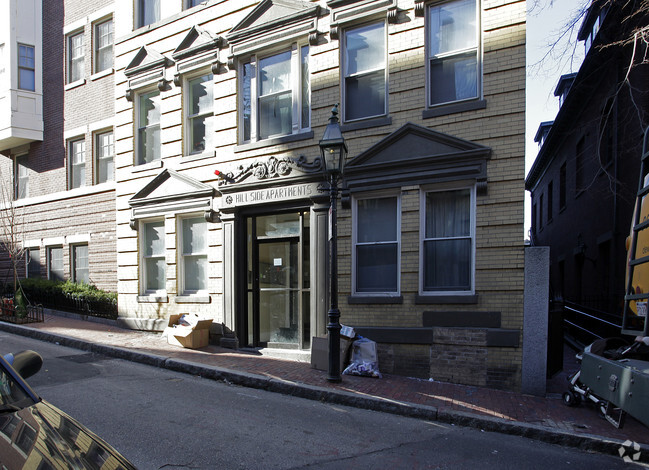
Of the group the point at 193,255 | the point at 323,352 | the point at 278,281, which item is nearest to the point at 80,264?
the point at 193,255

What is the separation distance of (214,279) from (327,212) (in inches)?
128

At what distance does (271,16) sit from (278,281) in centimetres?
576

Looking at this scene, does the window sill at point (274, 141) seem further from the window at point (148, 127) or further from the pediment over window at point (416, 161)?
the window at point (148, 127)

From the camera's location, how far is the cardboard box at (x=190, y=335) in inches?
375

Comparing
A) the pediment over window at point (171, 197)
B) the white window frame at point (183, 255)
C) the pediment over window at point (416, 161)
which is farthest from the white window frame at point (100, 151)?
Answer: the pediment over window at point (416, 161)

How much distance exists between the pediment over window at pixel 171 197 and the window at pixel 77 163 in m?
4.44

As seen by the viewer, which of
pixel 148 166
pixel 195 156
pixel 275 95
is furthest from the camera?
pixel 148 166

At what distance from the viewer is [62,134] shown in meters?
15.1

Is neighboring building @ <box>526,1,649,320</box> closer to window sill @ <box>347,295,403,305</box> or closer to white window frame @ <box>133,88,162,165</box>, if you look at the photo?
window sill @ <box>347,295,403,305</box>

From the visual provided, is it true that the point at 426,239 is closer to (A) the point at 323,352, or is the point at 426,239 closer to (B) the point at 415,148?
(B) the point at 415,148

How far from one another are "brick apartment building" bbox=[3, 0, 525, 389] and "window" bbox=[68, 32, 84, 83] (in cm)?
450

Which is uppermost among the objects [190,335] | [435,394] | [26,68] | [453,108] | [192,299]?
[26,68]

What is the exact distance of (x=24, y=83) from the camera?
51.4ft

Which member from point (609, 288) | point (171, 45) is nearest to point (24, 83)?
point (171, 45)
